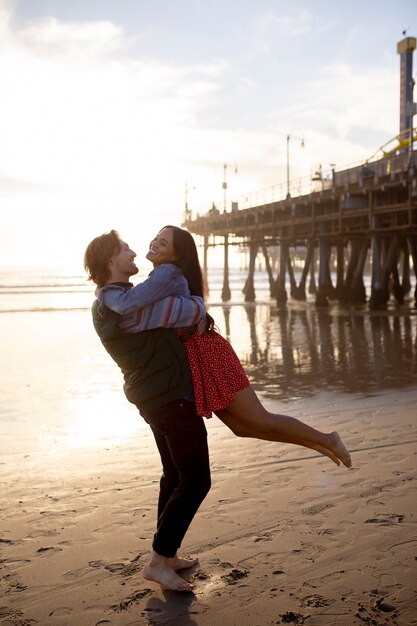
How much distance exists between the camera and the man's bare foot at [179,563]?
3.37 meters

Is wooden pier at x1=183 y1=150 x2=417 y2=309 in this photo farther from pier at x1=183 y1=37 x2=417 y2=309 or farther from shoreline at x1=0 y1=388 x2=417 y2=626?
shoreline at x1=0 y1=388 x2=417 y2=626

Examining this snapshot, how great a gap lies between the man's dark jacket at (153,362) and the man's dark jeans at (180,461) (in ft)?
0.22

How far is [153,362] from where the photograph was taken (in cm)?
314

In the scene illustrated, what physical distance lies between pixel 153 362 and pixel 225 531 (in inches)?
57.4

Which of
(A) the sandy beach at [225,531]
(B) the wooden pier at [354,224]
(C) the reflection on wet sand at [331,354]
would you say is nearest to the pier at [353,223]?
(B) the wooden pier at [354,224]

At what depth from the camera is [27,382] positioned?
→ 10.7 metres

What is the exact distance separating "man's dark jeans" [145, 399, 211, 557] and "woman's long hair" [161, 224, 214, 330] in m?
0.49

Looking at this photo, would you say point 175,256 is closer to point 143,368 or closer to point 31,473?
point 143,368

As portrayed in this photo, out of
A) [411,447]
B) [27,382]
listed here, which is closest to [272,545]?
[411,447]

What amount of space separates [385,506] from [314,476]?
0.84 meters

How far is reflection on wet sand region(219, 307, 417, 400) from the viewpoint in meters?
10.0

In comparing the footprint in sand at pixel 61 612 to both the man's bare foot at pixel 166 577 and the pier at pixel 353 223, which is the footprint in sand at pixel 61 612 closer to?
the man's bare foot at pixel 166 577

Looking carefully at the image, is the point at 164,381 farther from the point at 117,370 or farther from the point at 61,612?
the point at 117,370

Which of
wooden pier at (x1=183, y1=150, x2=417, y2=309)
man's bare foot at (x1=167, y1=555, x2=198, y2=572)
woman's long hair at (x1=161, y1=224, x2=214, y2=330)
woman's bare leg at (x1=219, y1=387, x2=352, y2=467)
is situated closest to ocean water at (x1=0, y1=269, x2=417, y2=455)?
man's bare foot at (x1=167, y1=555, x2=198, y2=572)
